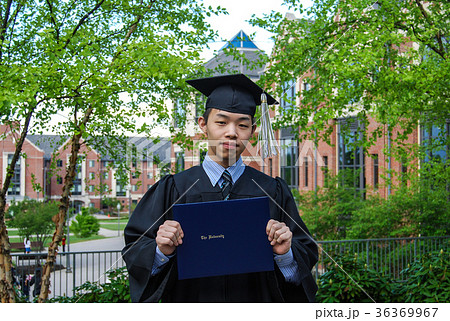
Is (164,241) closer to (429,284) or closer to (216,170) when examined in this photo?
(216,170)

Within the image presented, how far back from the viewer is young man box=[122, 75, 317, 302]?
87.9 inches

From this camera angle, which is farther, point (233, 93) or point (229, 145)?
point (233, 93)

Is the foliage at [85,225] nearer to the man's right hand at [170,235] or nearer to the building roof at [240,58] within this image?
the building roof at [240,58]

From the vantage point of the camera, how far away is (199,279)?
92.3 inches

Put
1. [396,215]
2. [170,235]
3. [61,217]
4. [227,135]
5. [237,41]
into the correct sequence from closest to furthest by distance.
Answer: [170,235], [227,135], [61,217], [237,41], [396,215]

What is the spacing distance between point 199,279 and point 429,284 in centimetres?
433

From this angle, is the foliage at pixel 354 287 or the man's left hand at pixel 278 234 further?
the foliage at pixel 354 287

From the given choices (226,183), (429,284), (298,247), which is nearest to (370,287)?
(429,284)

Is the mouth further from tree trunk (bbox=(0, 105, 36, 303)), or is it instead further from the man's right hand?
tree trunk (bbox=(0, 105, 36, 303))

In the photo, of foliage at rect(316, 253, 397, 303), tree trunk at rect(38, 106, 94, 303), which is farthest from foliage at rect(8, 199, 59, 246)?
foliage at rect(316, 253, 397, 303)

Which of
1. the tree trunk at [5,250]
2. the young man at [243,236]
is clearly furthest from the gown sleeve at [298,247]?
the tree trunk at [5,250]

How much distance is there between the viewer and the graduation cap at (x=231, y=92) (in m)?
2.50

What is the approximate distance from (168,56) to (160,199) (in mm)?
4243

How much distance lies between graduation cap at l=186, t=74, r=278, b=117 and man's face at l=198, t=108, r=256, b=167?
4 cm
